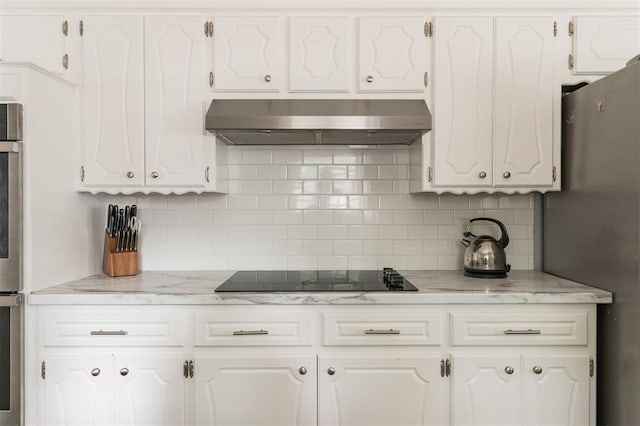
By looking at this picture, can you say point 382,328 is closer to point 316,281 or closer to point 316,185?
point 316,281

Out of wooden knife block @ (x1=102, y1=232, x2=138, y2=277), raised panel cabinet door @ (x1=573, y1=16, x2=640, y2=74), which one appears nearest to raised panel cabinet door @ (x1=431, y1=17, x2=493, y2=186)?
raised panel cabinet door @ (x1=573, y1=16, x2=640, y2=74)

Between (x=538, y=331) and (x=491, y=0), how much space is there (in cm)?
170

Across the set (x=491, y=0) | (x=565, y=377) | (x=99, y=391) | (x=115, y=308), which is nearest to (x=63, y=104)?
(x=115, y=308)

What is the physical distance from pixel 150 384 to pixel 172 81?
58.7 inches

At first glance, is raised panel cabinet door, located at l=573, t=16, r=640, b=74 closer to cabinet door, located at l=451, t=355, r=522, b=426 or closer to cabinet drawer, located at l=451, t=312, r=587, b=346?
cabinet drawer, located at l=451, t=312, r=587, b=346

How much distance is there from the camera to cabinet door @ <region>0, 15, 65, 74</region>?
2.40 meters

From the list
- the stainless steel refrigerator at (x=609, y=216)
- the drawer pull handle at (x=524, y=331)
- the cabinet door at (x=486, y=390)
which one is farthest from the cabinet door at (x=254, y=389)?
the stainless steel refrigerator at (x=609, y=216)

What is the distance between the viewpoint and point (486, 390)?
210 cm

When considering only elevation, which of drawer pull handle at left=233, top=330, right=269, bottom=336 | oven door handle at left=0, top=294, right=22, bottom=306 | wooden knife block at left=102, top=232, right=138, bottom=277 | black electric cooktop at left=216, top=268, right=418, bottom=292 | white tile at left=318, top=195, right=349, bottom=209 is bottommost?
drawer pull handle at left=233, top=330, right=269, bottom=336

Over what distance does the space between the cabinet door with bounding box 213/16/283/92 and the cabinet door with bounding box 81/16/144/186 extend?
0.42m

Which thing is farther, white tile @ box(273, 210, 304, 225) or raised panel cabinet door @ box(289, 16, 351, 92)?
white tile @ box(273, 210, 304, 225)

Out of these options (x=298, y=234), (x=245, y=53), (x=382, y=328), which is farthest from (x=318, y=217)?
(x=245, y=53)

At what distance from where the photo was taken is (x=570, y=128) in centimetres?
238

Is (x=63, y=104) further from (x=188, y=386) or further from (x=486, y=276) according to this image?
(x=486, y=276)
